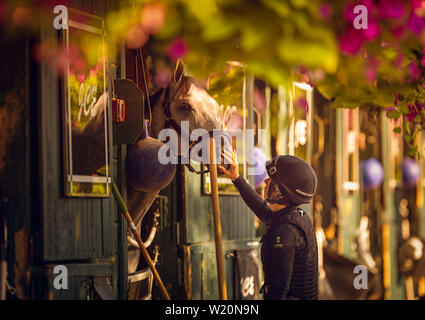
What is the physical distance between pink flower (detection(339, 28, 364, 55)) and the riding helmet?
2.07 m

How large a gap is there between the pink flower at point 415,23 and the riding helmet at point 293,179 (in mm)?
2006

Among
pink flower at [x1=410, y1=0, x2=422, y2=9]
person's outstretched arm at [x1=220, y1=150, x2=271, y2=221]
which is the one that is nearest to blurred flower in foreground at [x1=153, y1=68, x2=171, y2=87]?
person's outstretched arm at [x1=220, y1=150, x2=271, y2=221]

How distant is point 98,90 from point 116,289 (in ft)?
5.90

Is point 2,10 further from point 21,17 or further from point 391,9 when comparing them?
point 391,9

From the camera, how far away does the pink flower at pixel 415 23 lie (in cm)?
458

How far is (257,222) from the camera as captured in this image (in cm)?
962

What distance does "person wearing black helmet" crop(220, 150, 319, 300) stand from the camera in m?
6.20

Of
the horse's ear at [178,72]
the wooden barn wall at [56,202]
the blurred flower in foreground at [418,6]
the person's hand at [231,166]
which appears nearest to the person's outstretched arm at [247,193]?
the person's hand at [231,166]

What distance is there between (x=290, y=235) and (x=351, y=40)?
7.45 ft

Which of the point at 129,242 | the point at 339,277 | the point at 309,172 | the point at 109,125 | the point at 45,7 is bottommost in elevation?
the point at 339,277

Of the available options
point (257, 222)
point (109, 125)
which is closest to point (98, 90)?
point (109, 125)

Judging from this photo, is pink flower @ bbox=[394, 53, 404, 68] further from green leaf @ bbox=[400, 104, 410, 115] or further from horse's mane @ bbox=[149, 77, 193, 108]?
horse's mane @ bbox=[149, 77, 193, 108]

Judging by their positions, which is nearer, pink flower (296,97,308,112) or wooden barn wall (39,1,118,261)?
wooden barn wall (39,1,118,261)

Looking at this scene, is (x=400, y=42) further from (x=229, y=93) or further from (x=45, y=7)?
(x=229, y=93)
